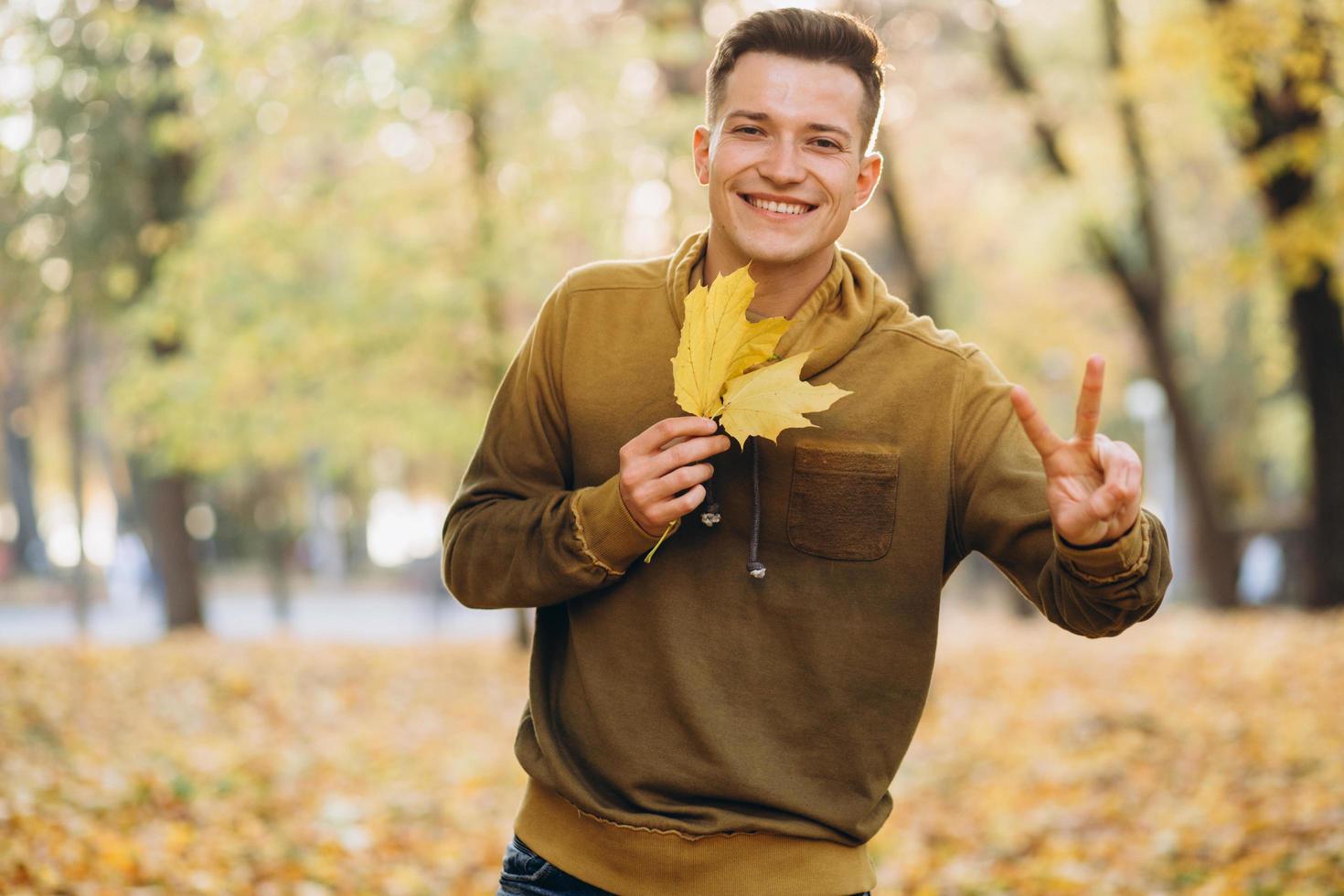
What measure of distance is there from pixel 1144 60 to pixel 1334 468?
5.74m

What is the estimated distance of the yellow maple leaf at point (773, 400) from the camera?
2320 millimetres

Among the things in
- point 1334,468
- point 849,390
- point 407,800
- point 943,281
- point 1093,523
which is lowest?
point 407,800

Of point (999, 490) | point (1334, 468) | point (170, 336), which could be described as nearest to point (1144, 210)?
point (1334, 468)

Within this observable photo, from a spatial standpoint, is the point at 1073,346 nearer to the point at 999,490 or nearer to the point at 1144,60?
the point at 1144,60

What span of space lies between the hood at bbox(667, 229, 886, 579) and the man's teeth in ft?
0.54

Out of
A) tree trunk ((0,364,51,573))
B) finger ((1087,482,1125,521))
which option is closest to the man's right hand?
finger ((1087,482,1125,521))

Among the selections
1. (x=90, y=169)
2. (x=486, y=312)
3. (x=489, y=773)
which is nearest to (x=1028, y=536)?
(x=489, y=773)

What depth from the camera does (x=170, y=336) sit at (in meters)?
13.4

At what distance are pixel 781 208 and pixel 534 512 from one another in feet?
2.26

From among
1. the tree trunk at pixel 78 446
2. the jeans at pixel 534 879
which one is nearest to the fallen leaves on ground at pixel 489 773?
the jeans at pixel 534 879

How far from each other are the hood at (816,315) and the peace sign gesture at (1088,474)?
362 mm

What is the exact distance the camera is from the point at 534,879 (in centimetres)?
256

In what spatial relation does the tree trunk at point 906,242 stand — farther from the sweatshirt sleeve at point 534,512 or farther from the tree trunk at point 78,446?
the sweatshirt sleeve at point 534,512

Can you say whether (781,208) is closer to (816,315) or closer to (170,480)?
(816,315)
